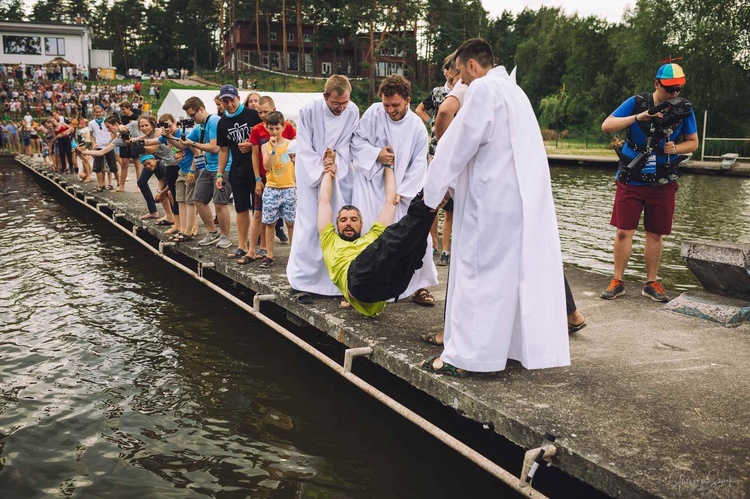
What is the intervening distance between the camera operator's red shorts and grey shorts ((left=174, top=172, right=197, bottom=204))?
5653 mm

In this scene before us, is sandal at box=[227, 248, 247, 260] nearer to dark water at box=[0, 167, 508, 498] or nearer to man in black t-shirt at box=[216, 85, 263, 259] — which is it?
man in black t-shirt at box=[216, 85, 263, 259]

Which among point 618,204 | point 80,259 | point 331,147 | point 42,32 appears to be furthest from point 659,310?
point 42,32

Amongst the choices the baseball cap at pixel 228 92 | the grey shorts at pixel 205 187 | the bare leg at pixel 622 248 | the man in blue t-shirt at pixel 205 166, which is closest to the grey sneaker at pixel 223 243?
the man in blue t-shirt at pixel 205 166

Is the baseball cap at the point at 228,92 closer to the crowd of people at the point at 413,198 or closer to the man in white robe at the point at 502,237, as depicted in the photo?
the crowd of people at the point at 413,198

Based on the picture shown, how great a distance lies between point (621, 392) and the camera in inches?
158

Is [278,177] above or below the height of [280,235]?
above

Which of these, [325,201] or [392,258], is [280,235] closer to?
[325,201]

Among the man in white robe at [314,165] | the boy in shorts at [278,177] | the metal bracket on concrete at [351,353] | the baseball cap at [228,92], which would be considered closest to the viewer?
the metal bracket on concrete at [351,353]

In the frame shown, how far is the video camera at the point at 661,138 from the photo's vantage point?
573 centimetres

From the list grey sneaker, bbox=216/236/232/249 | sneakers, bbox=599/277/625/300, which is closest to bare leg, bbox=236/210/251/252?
grey sneaker, bbox=216/236/232/249

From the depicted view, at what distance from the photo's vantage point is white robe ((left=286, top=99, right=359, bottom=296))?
6137 millimetres

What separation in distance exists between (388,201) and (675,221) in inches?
422

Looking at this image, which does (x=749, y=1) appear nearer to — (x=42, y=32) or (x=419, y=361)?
(x=419, y=361)

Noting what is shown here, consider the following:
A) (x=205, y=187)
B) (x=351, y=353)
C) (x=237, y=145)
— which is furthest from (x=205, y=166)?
(x=351, y=353)
